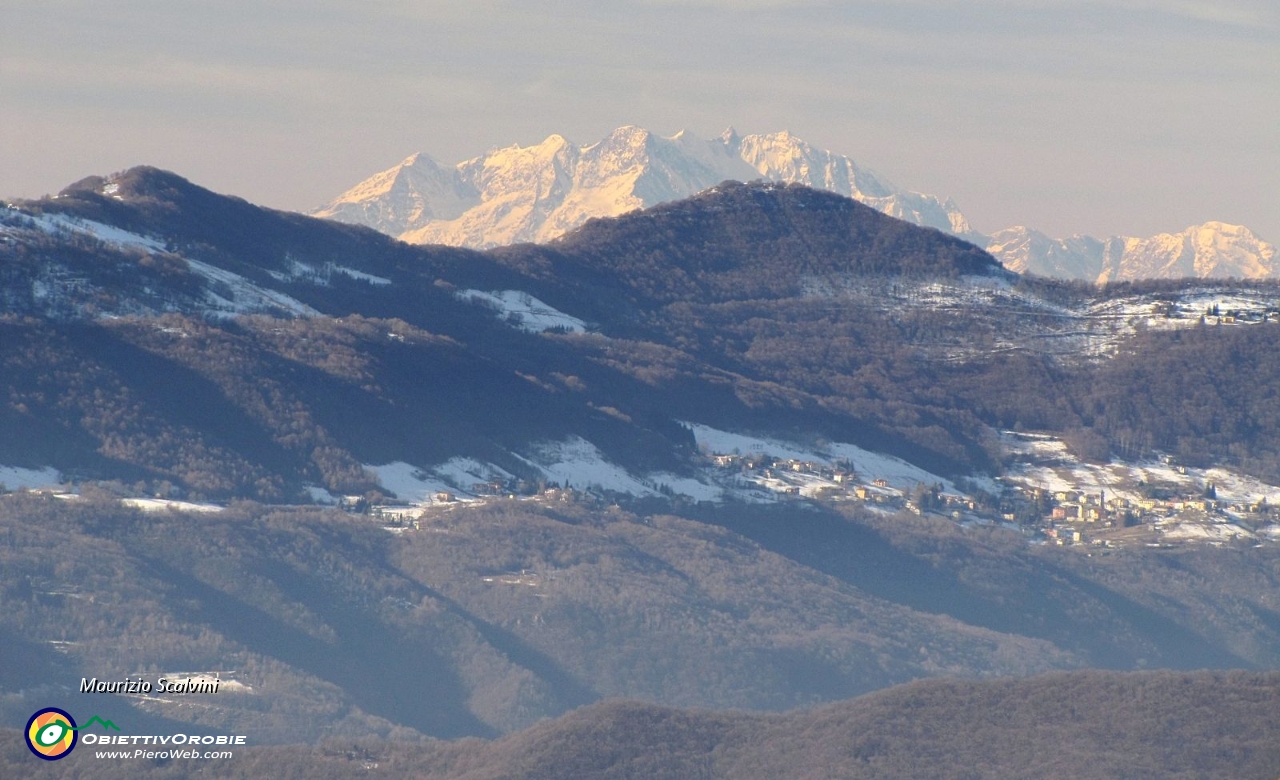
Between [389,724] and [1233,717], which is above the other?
[1233,717]

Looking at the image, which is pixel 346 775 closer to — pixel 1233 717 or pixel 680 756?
pixel 680 756

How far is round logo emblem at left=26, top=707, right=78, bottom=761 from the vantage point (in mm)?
135875

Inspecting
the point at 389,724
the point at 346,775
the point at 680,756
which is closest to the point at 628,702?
the point at 680,756

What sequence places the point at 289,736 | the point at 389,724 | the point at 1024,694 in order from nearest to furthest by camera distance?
the point at 1024,694, the point at 289,736, the point at 389,724

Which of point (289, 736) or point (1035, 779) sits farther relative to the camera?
point (289, 736)

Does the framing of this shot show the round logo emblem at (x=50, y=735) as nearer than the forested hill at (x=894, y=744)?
Yes

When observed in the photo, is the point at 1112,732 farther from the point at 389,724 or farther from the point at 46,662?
the point at 46,662

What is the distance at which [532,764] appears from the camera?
148 meters

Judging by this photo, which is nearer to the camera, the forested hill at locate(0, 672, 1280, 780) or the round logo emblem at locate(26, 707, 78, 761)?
the round logo emblem at locate(26, 707, 78, 761)

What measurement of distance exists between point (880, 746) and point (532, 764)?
1910cm

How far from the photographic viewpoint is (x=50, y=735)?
452 ft

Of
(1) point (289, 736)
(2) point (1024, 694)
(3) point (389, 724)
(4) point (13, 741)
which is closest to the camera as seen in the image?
(4) point (13, 741)

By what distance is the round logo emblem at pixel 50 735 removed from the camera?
446ft

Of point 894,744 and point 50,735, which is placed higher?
point 894,744
